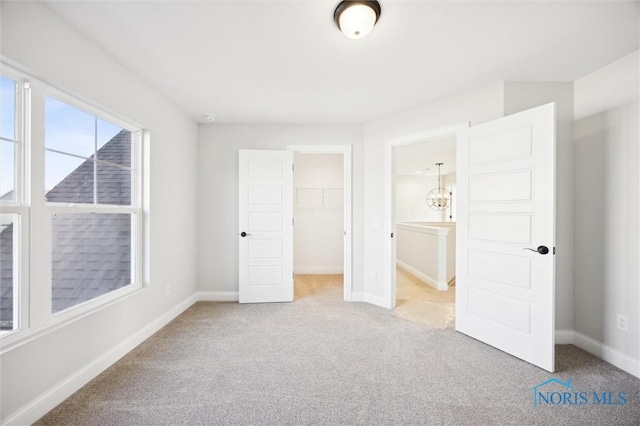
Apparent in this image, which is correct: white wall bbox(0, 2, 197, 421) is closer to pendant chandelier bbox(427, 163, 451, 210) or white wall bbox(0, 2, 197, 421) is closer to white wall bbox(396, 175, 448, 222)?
white wall bbox(396, 175, 448, 222)

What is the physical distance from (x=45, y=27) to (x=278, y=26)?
138 cm

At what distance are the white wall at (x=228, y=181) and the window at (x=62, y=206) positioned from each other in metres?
1.12

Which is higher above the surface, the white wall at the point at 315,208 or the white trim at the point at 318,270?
the white wall at the point at 315,208

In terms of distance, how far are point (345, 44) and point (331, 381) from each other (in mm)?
2411

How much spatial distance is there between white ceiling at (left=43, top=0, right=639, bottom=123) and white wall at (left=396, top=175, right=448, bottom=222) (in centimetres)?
633

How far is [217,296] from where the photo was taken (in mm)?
3648

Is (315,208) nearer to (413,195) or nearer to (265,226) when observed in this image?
(265,226)

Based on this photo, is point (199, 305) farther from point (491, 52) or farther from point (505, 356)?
point (491, 52)

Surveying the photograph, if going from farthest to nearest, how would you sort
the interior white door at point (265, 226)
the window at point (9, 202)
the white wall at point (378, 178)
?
1. the interior white door at point (265, 226)
2. the white wall at point (378, 178)
3. the window at point (9, 202)

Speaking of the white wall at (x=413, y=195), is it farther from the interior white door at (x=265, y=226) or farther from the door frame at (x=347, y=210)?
the interior white door at (x=265, y=226)

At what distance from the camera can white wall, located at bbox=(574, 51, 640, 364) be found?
6.70 ft

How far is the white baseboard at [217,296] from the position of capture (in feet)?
11.9

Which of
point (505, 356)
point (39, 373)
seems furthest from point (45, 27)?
point (505, 356)

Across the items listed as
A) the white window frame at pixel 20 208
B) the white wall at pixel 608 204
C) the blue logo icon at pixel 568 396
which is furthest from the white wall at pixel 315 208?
the white window frame at pixel 20 208
